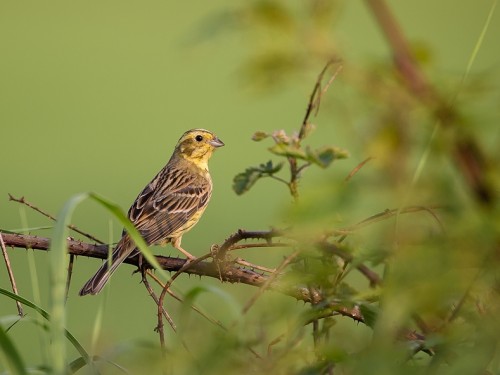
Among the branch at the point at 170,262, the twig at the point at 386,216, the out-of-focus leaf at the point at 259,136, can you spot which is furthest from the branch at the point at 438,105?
the branch at the point at 170,262

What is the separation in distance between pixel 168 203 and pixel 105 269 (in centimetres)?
102

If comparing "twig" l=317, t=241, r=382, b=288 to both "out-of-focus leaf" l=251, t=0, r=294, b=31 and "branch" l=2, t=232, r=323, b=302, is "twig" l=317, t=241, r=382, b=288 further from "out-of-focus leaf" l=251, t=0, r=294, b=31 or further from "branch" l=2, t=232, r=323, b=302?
"branch" l=2, t=232, r=323, b=302

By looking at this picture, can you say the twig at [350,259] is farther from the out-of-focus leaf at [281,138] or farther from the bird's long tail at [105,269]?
the bird's long tail at [105,269]

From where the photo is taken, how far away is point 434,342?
4.33ft

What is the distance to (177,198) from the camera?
487cm

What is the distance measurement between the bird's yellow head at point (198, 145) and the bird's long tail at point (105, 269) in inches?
56.7

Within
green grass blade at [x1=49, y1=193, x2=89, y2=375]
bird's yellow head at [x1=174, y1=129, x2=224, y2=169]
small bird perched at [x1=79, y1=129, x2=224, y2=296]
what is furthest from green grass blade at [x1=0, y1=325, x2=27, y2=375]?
bird's yellow head at [x1=174, y1=129, x2=224, y2=169]

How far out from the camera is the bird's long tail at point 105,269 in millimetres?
3714

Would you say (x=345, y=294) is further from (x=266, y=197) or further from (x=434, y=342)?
(x=266, y=197)

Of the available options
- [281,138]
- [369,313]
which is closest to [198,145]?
[281,138]

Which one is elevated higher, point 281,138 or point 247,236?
point 281,138

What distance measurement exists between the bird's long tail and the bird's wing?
535 millimetres

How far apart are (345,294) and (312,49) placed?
0.54 m

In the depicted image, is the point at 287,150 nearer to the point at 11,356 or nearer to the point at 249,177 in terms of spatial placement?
the point at 249,177
